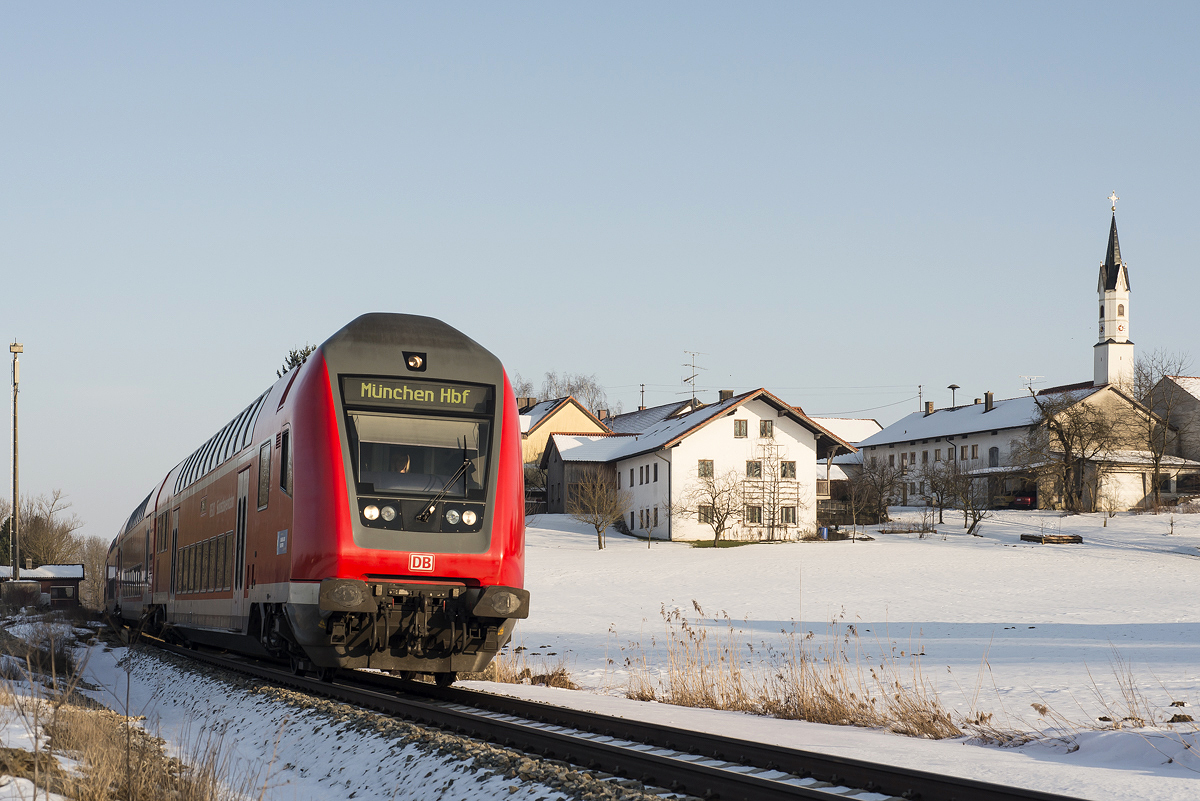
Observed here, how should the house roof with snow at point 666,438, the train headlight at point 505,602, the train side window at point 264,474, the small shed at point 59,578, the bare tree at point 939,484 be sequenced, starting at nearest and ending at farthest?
the train headlight at point 505,602 → the train side window at point 264,474 → the house roof with snow at point 666,438 → the bare tree at point 939,484 → the small shed at point 59,578

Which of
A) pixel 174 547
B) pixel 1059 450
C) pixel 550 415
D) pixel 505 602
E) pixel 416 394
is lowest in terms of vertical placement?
pixel 505 602

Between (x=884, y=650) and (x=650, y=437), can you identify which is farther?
(x=650, y=437)

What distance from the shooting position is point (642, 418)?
110 metres

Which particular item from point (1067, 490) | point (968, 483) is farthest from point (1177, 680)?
point (1067, 490)

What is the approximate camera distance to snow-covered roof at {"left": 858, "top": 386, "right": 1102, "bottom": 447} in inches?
3383

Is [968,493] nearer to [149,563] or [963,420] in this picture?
[963,420]

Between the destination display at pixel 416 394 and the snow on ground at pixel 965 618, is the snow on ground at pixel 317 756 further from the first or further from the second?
the destination display at pixel 416 394

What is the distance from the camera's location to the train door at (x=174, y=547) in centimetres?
2292

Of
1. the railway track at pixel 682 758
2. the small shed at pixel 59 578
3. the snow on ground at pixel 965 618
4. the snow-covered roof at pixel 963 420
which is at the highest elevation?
the snow-covered roof at pixel 963 420

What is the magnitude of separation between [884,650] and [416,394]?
13.6 meters

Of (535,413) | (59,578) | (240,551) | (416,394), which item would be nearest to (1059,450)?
(535,413)

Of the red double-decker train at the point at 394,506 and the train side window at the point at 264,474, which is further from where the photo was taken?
the train side window at the point at 264,474

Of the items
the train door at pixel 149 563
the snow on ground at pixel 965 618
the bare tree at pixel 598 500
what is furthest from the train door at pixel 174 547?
the bare tree at pixel 598 500

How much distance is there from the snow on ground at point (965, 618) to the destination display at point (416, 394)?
372 centimetres
